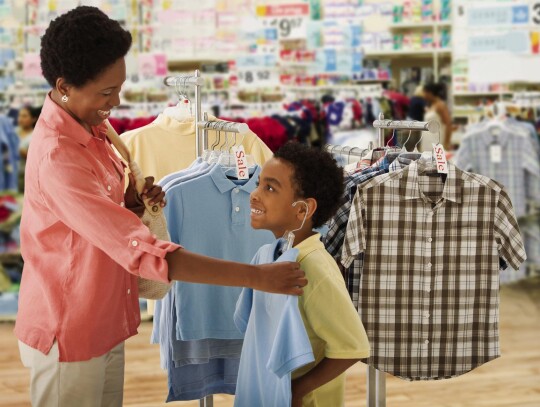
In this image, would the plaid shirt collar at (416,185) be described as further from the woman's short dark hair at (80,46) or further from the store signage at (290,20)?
the store signage at (290,20)

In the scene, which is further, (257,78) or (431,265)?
(257,78)

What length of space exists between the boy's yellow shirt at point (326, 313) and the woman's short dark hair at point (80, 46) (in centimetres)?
66

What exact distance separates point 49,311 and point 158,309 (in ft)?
3.15

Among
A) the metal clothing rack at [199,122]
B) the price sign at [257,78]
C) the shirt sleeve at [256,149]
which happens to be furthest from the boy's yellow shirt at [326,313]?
the price sign at [257,78]

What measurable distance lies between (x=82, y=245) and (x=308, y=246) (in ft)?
1.80

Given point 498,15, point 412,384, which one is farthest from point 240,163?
point 498,15

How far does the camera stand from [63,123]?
2027 mm

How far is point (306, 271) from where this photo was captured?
7.12ft

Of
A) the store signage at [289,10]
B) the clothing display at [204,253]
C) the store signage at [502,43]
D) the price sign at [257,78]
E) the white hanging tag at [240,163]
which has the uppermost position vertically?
the store signage at [289,10]

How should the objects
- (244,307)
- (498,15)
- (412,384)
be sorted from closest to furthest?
1. (244,307)
2. (412,384)
3. (498,15)

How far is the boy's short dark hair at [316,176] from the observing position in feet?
7.29

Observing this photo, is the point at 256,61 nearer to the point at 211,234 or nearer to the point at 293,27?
the point at 293,27

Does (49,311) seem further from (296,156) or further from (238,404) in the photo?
(296,156)

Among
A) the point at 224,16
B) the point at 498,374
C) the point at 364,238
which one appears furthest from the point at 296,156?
the point at 224,16
